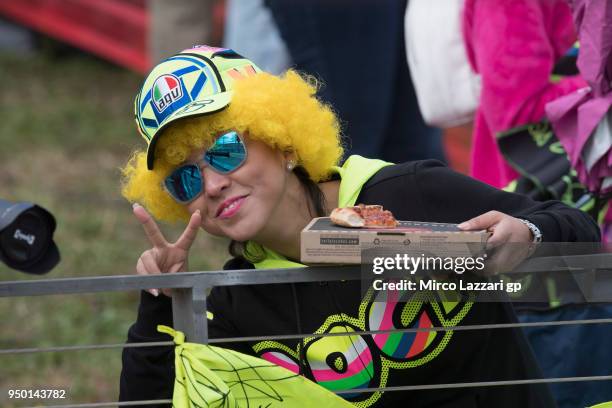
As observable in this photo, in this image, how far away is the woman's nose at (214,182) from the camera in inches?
91.8

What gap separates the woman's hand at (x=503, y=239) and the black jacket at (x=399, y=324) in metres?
0.20

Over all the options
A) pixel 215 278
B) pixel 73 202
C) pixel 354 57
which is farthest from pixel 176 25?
pixel 215 278

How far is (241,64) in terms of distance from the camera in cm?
246

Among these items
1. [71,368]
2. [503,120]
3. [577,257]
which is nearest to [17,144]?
[71,368]

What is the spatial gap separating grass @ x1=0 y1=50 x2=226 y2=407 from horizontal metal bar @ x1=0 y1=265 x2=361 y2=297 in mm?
1114

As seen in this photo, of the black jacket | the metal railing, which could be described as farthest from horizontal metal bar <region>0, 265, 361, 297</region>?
the black jacket

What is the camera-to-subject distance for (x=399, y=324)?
7.62ft

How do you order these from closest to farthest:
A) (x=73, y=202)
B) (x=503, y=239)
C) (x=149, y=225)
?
(x=503, y=239), (x=149, y=225), (x=73, y=202)

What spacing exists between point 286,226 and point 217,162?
211 mm

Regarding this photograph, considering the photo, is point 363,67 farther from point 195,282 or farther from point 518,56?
point 195,282

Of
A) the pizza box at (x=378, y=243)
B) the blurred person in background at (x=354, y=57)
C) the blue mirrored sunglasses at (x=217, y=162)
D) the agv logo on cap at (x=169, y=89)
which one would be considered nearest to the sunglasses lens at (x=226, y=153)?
the blue mirrored sunglasses at (x=217, y=162)

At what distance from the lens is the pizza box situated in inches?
78.0

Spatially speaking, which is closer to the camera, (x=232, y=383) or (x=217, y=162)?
(x=232, y=383)

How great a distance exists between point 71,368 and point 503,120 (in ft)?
6.56
